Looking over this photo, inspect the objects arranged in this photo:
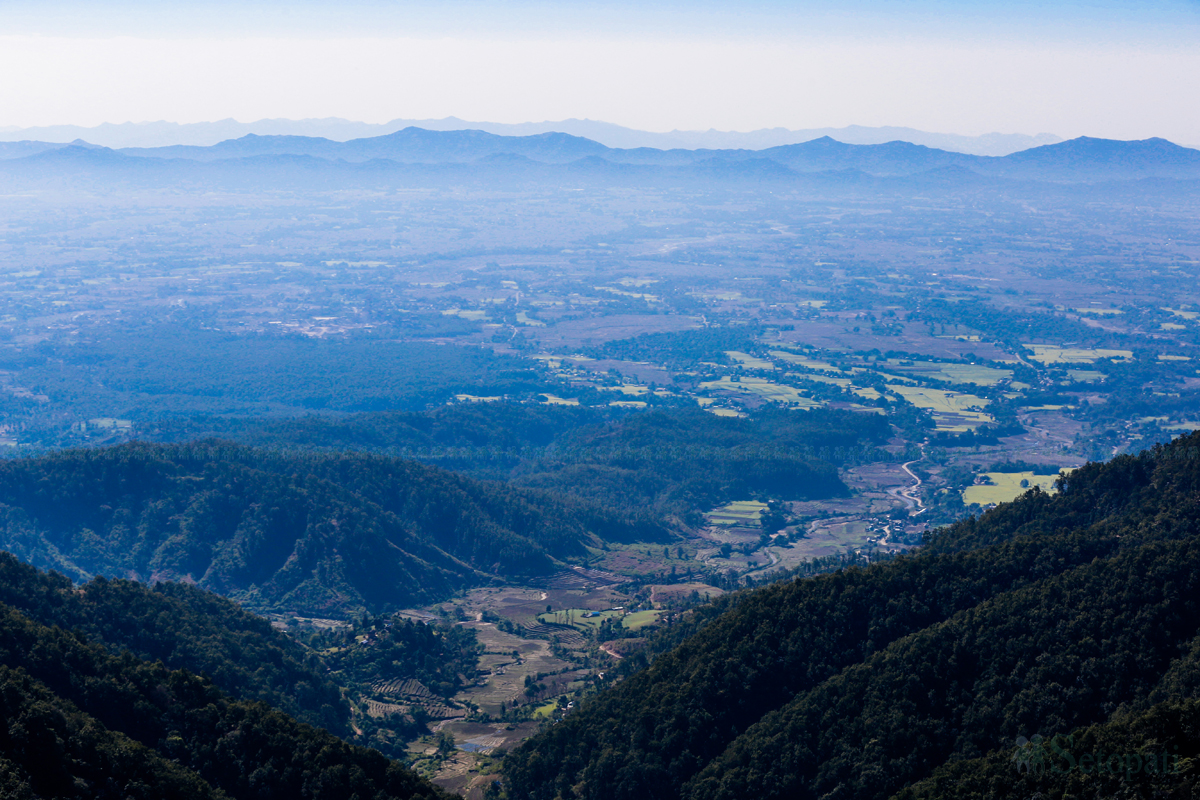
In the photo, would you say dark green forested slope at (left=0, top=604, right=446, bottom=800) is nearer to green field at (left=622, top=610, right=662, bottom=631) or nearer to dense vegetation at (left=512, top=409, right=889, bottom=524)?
green field at (left=622, top=610, right=662, bottom=631)

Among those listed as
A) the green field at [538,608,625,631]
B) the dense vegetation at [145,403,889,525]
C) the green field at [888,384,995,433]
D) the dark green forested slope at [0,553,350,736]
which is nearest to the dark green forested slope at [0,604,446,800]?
the dark green forested slope at [0,553,350,736]

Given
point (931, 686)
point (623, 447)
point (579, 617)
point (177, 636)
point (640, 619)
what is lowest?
point (579, 617)

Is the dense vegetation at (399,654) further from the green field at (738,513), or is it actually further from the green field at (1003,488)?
the green field at (1003,488)

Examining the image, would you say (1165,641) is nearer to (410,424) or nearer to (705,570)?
(705,570)

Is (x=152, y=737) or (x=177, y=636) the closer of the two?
(x=152, y=737)

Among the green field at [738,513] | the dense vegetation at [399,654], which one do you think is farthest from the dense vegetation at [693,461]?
the dense vegetation at [399,654]

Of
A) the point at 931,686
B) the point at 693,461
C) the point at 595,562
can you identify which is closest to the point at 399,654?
the point at 595,562

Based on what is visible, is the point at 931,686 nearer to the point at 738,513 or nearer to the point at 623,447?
the point at 738,513
